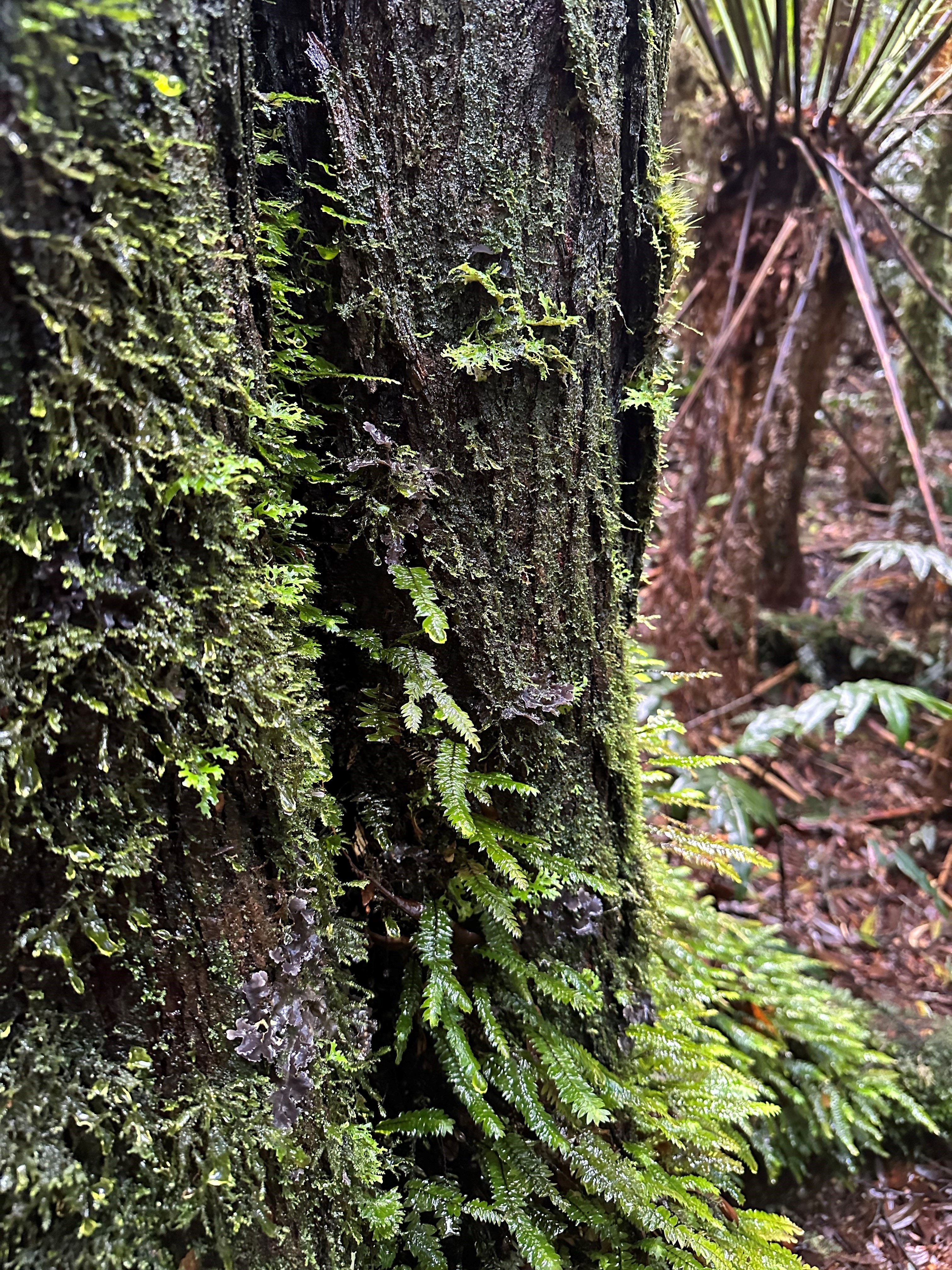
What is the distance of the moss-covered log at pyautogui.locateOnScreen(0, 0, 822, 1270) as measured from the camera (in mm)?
696

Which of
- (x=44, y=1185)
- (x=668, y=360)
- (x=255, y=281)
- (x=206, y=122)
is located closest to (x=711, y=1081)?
(x=44, y=1185)

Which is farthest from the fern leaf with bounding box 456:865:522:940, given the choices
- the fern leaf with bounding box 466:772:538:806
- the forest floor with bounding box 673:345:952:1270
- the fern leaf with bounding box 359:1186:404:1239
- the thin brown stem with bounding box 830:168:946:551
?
the thin brown stem with bounding box 830:168:946:551

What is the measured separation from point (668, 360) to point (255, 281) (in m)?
0.72

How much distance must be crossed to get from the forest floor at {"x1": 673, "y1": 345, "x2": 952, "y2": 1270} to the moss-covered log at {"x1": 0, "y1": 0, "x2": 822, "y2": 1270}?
752 millimetres

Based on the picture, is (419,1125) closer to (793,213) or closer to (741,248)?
(741,248)

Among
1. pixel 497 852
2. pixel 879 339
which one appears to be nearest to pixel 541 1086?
pixel 497 852

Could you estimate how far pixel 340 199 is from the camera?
3.01 feet

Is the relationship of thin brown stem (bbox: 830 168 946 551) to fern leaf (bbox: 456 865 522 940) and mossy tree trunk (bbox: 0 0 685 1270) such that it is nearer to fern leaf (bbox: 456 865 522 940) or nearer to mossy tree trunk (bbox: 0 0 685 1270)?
mossy tree trunk (bbox: 0 0 685 1270)

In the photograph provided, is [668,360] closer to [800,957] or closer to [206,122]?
[206,122]

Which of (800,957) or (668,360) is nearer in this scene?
(668,360)

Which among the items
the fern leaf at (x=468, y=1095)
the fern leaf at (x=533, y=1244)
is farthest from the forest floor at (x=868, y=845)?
the fern leaf at (x=468, y=1095)

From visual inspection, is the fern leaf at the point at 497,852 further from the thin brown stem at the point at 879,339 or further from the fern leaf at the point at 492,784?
the thin brown stem at the point at 879,339

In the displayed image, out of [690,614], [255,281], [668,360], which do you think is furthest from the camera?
[690,614]

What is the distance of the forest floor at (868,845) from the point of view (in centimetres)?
170
